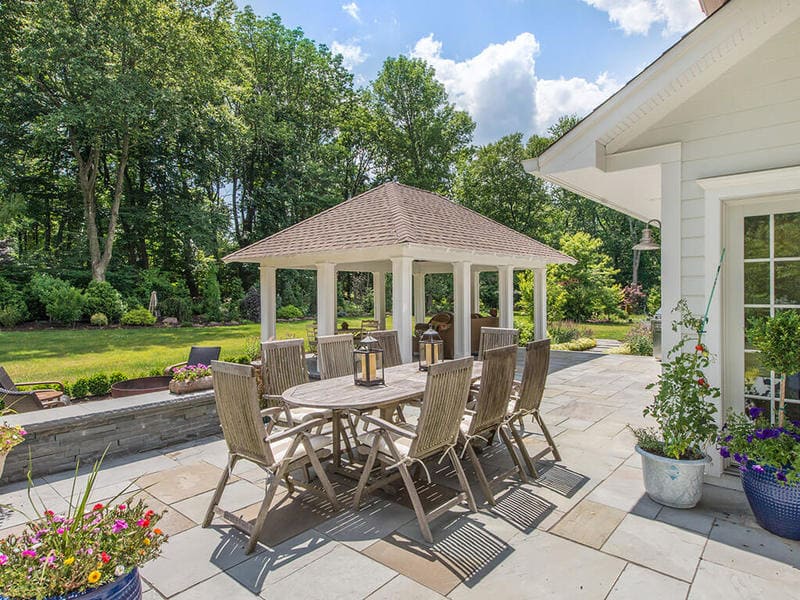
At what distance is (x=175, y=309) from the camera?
756 inches

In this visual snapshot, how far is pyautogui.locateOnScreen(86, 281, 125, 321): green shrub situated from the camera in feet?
54.7

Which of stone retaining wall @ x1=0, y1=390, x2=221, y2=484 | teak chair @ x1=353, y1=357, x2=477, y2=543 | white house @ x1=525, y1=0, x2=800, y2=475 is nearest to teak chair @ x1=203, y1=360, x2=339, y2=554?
teak chair @ x1=353, y1=357, x2=477, y2=543

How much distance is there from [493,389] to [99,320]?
56.2ft

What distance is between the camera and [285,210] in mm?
25016

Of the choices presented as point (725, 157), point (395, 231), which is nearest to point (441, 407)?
point (725, 157)

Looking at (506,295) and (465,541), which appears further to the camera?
(506,295)

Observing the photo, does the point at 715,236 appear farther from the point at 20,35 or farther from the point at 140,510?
the point at 20,35

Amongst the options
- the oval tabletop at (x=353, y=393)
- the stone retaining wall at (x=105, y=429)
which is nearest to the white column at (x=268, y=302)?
the stone retaining wall at (x=105, y=429)

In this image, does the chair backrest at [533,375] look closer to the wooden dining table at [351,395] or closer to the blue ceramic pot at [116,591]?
the wooden dining table at [351,395]

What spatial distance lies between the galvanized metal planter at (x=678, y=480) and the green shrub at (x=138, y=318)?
59.1ft

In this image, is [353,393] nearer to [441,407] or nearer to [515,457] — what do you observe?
[441,407]

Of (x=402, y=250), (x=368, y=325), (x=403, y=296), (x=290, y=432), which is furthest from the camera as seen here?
(x=368, y=325)

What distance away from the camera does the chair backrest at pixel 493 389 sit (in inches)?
147

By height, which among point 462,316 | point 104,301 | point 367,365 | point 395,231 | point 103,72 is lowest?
point 367,365
